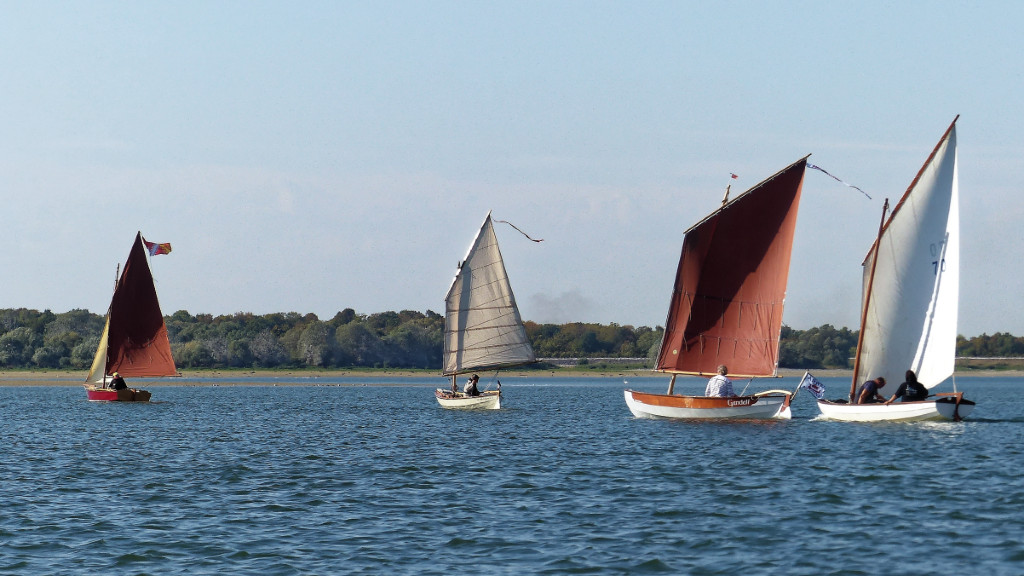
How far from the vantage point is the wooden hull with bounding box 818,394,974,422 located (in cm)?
5169

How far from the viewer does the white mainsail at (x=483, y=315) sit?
7100cm

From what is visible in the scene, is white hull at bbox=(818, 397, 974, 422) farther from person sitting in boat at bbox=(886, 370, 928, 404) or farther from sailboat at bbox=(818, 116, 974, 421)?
person sitting in boat at bbox=(886, 370, 928, 404)

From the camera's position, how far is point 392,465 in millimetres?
41406

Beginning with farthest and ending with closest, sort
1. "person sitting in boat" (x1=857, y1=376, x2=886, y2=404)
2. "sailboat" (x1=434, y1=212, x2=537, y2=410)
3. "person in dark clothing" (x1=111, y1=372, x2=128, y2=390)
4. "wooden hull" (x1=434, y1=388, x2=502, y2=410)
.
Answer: "person in dark clothing" (x1=111, y1=372, x2=128, y2=390)
"wooden hull" (x1=434, y1=388, x2=502, y2=410)
"sailboat" (x1=434, y1=212, x2=537, y2=410)
"person sitting in boat" (x1=857, y1=376, x2=886, y2=404)

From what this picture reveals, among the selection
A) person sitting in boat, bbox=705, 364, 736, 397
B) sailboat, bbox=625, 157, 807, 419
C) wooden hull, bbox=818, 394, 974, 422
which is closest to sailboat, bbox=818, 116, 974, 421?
wooden hull, bbox=818, 394, 974, 422

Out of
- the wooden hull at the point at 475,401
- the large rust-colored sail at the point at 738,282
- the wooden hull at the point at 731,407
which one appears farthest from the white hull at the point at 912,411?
the wooden hull at the point at 475,401

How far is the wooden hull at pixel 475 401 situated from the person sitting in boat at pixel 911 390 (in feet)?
89.1

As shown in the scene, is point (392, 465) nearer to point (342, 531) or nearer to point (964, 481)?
point (342, 531)

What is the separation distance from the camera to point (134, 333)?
90.1 m

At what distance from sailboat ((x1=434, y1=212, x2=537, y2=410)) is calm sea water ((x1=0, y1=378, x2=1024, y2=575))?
13756 millimetres

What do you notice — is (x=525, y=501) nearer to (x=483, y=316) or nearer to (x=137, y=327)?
(x=483, y=316)

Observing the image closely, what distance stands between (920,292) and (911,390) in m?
4.45

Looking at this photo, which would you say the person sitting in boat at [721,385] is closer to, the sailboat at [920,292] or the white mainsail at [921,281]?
the sailboat at [920,292]

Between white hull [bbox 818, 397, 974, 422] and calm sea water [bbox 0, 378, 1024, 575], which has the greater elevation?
white hull [bbox 818, 397, 974, 422]
